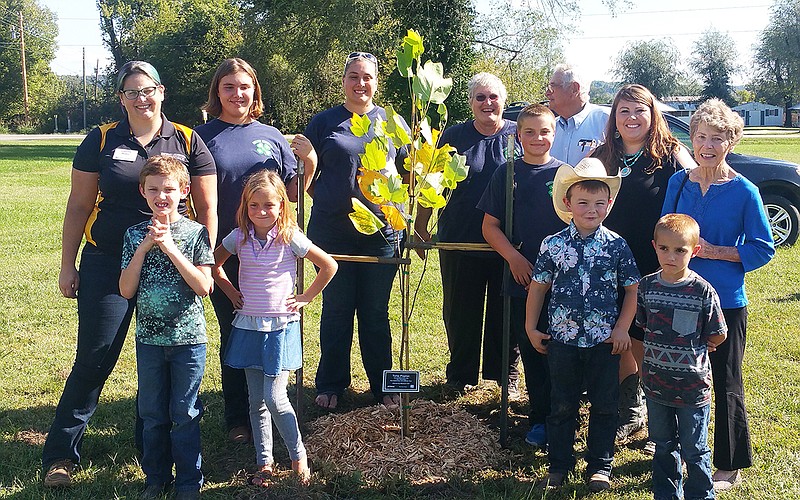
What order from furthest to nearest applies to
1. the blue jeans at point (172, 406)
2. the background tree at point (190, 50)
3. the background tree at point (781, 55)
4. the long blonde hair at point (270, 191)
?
1. the background tree at point (781, 55)
2. the background tree at point (190, 50)
3. the long blonde hair at point (270, 191)
4. the blue jeans at point (172, 406)

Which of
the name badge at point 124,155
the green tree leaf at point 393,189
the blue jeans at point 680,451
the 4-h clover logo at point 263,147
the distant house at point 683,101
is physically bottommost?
the blue jeans at point 680,451

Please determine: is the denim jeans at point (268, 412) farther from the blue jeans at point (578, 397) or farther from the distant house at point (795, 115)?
the distant house at point (795, 115)

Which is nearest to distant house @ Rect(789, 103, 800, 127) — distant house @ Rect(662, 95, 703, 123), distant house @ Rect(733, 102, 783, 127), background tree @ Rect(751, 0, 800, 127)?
background tree @ Rect(751, 0, 800, 127)

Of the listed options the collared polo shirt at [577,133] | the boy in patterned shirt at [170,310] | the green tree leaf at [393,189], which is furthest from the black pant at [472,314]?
the boy in patterned shirt at [170,310]

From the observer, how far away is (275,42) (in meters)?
26.4

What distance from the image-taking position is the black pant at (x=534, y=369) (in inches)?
167

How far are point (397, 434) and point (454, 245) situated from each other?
3.81 feet

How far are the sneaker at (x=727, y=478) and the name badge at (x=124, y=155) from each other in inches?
130

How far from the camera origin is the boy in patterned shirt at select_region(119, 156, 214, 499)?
131 inches

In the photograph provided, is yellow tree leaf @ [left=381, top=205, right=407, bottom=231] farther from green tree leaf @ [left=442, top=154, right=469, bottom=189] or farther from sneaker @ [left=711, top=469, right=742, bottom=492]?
sneaker @ [left=711, top=469, right=742, bottom=492]

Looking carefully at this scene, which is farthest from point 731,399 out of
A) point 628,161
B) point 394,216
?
point 394,216

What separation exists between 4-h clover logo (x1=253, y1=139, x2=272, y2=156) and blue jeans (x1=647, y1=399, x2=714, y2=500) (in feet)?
7.84

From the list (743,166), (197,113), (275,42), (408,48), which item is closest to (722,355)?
(408,48)

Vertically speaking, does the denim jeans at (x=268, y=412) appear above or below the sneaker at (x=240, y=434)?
above
